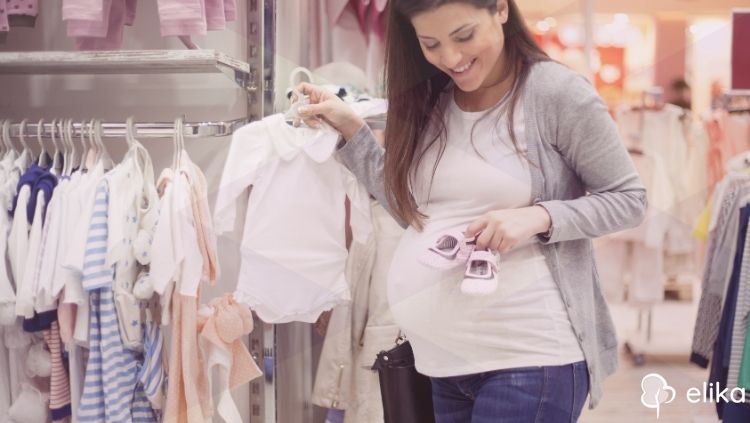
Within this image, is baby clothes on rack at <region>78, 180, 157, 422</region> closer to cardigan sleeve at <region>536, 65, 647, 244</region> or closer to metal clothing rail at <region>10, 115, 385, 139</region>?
metal clothing rail at <region>10, 115, 385, 139</region>

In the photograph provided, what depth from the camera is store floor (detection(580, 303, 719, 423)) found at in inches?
101

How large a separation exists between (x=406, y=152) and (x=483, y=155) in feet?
0.51

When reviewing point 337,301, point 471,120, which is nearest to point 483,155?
point 471,120

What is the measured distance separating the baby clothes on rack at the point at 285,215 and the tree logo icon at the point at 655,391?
1.40m

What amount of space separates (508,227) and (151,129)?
1.17 metres

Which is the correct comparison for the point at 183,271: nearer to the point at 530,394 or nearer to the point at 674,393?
the point at 530,394

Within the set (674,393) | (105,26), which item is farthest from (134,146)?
(674,393)

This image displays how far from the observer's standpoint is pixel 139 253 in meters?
1.77

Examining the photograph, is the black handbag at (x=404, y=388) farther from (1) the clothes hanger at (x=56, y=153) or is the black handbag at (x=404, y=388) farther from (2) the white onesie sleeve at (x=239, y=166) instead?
(1) the clothes hanger at (x=56, y=153)

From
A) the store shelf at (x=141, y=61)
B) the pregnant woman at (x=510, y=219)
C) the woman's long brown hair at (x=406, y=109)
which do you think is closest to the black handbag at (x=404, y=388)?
the pregnant woman at (x=510, y=219)

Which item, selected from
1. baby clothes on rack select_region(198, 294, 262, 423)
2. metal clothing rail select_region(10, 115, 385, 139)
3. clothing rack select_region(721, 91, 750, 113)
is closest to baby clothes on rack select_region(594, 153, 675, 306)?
clothing rack select_region(721, 91, 750, 113)

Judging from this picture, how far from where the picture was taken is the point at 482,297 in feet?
3.69

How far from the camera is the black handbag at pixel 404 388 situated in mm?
1341

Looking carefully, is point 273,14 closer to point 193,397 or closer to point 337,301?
point 337,301
